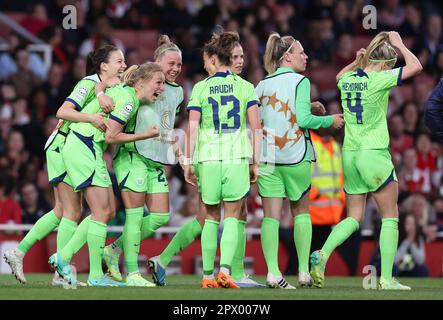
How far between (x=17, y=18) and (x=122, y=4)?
5.27ft

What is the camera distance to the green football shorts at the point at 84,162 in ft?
33.4

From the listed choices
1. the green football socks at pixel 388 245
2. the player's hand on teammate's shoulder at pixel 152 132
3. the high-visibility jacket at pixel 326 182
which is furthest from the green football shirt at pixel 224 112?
the high-visibility jacket at pixel 326 182

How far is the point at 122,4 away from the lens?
1933 centimetres

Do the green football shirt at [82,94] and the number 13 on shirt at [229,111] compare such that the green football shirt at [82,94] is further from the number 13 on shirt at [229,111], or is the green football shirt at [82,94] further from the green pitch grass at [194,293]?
the green pitch grass at [194,293]

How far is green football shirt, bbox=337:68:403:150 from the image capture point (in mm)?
10391

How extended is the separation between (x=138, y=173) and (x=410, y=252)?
17.4 feet

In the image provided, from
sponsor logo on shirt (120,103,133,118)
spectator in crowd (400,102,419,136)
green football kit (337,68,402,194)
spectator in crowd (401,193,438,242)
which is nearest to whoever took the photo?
sponsor logo on shirt (120,103,133,118)

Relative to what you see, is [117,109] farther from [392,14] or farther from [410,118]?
[392,14]

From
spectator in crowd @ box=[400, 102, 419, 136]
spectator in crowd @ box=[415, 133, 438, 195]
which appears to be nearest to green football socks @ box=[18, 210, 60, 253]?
spectator in crowd @ box=[415, 133, 438, 195]

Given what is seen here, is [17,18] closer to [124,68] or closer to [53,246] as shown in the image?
[53,246]

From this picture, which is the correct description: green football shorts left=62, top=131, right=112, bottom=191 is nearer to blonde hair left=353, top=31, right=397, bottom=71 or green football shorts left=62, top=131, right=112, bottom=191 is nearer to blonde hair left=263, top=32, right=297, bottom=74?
blonde hair left=263, top=32, right=297, bottom=74

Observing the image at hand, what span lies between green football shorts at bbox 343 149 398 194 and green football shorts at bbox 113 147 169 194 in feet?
5.20
